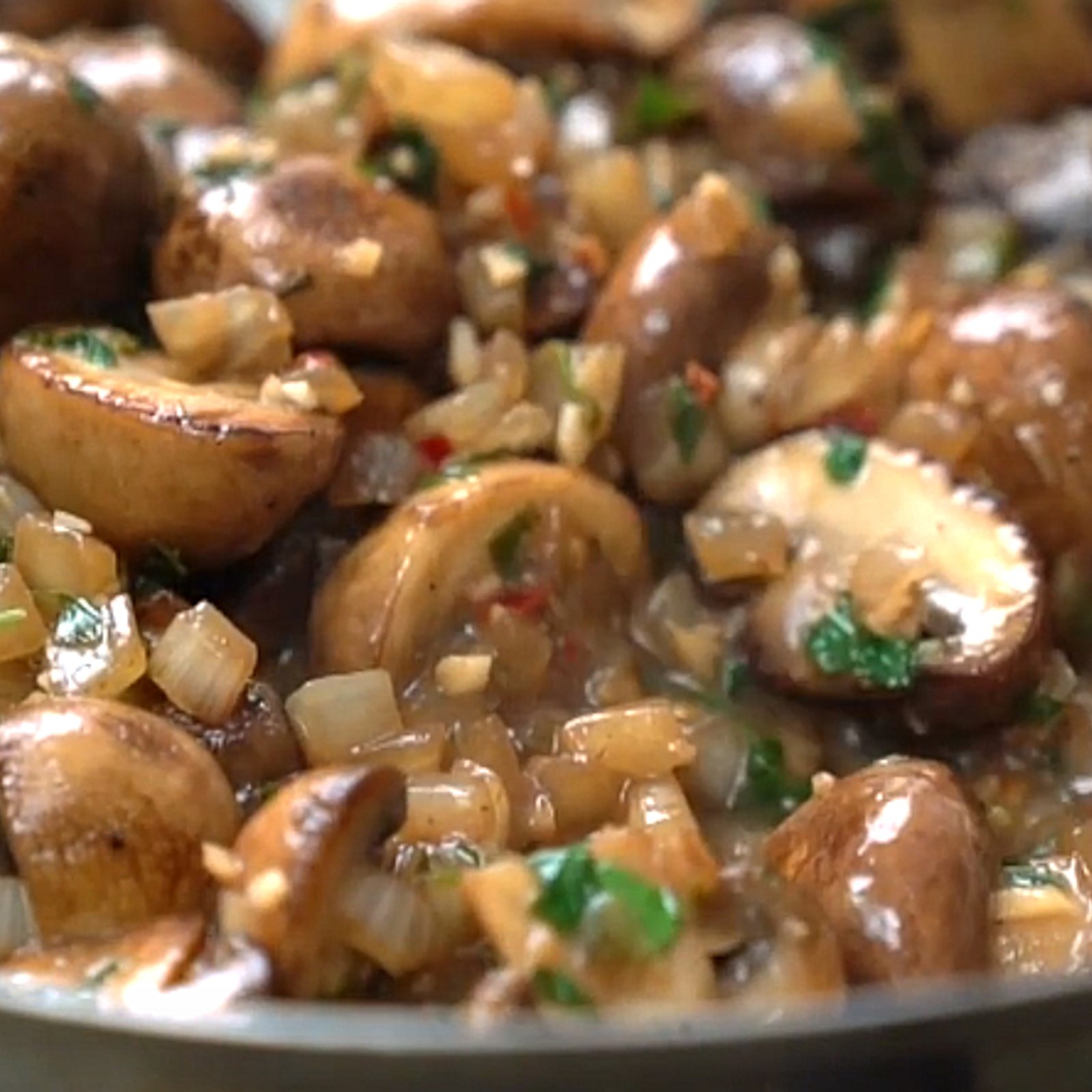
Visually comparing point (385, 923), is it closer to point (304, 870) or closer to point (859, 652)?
point (304, 870)

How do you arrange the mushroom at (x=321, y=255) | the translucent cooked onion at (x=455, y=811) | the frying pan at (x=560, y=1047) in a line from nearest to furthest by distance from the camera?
the frying pan at (x=560, y=1047)
the translucent cooked onion at (x=455, y=811)
the mushroom at (x=321, y=255)

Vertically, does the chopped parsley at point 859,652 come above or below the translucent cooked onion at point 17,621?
below

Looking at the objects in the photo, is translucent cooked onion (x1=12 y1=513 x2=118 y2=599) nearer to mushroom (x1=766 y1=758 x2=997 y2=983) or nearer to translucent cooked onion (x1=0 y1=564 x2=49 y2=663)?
translucent cooked onion (x1=0 y1=564 x2=49 y2=663)

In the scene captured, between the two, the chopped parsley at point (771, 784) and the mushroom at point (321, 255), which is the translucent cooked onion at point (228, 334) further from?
the chopped parsley at point (771, 784)

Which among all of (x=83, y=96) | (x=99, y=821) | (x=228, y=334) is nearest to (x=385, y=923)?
(x=99, y=821)

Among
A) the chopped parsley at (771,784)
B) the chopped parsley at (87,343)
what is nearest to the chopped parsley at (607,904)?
A: the chopped parsley at (771,784)

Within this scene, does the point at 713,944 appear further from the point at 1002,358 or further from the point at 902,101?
the point at 902,101
